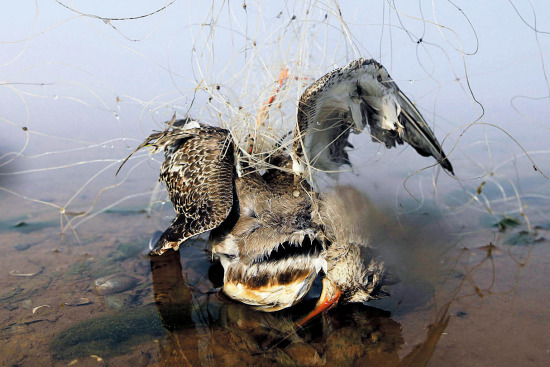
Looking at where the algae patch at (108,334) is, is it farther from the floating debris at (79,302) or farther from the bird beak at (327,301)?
the bird beak at (327,301)

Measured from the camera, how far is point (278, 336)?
267cm

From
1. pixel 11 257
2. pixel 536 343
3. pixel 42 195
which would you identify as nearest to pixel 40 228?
pixel 11 257

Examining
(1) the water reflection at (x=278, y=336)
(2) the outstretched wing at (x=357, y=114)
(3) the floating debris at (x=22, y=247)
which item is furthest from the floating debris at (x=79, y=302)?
(2) the outstretched wing at (x=357, y=114)

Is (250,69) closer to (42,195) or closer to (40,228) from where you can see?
(40,228)

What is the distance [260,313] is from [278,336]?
1.00ft

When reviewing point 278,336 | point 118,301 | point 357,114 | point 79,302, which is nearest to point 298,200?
point 357,114

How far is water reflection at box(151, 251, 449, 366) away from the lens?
2.47 meters

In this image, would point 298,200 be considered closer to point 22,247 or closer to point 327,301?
point 327,301

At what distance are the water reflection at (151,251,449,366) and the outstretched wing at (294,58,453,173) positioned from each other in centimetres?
113

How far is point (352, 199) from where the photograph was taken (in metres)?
→ 3.62

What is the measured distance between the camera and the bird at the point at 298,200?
2.80 meters

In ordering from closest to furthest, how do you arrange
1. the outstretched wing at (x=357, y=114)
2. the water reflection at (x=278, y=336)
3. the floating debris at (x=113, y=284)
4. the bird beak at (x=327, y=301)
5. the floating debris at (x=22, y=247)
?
the water reflection at (x=278, y=336), the bird beak at (x=327, y=301), the outstretched wing at (x=357, y=114), the floating debris at (x=113, y=284), the floating debris at (x=22, y=247)

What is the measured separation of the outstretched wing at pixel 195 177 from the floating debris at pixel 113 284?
0.32 metres

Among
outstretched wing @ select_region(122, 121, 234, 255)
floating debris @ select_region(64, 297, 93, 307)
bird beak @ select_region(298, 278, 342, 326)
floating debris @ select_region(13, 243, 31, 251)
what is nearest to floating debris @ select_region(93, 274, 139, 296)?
floating debris @ select_region(64, 297, 93, 307)
